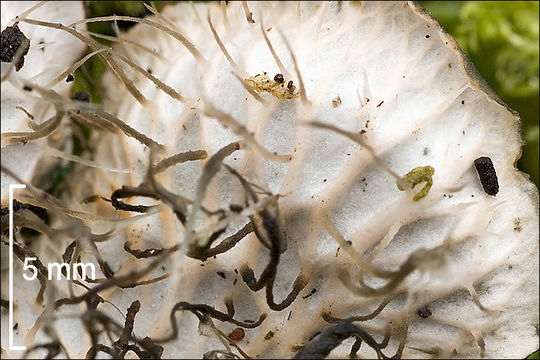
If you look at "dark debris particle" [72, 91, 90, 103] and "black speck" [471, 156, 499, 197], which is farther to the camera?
"dark debris particle" [72, 91, 90, 103]

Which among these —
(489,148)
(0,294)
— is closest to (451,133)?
(489,148)

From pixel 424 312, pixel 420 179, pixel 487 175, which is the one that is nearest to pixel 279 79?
pixel 420 179

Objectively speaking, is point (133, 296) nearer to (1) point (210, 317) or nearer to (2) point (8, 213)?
(1) point (210, 317)

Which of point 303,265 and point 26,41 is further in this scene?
point 26,41

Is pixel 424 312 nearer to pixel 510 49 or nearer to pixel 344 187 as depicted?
pixel 344 187

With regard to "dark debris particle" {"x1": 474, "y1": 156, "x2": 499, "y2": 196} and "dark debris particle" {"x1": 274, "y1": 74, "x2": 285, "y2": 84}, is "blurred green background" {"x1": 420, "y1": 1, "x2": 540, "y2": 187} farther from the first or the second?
"dark debris particle" {"x1": 274, "y1": 74, "x2": 285, "y2": 84}

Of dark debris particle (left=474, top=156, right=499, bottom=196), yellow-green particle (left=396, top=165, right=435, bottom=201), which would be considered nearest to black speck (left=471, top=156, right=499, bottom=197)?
dark debris particle (left=474, top=156, right=499, bottom=196)
